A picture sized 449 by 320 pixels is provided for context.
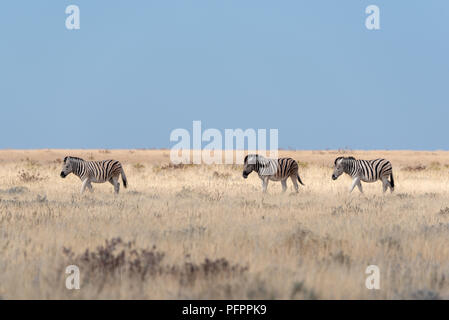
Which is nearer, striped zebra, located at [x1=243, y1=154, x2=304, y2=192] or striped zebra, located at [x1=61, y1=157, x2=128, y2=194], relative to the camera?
striped zebra, located at [x1=61, y1=157, x2=128, y2=194]

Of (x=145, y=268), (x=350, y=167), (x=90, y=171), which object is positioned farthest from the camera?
Answer: (x=350, y=167)

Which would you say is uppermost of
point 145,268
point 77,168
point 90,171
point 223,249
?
point 77,168

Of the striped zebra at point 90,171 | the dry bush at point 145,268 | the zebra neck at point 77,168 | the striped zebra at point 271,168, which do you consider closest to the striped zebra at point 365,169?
the striped zebra at point 271,168

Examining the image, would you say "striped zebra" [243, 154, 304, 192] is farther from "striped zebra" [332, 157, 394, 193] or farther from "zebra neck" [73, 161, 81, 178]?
"zebra neck" [73, 161, 81, 178]

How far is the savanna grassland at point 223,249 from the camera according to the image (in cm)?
628

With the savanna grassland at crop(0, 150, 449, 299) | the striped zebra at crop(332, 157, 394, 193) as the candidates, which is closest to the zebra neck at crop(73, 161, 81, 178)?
the savanna grassland at crop(0, 150, 449, 299)

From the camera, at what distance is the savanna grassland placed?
6.28m

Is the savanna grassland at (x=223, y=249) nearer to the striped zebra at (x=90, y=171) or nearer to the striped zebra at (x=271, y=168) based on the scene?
the striped zebra at (x=90, y=171)

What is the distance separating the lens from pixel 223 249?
27.7 ft

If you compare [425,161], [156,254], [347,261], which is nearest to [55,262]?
[156,254]

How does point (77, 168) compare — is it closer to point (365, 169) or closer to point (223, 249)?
point (365, 169)

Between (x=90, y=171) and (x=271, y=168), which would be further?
(x=271, y=168)

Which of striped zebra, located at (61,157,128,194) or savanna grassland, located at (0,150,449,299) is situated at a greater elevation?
striped zebra, located at (61,157,128,194)

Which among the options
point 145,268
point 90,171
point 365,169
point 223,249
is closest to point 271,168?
point 365,169
